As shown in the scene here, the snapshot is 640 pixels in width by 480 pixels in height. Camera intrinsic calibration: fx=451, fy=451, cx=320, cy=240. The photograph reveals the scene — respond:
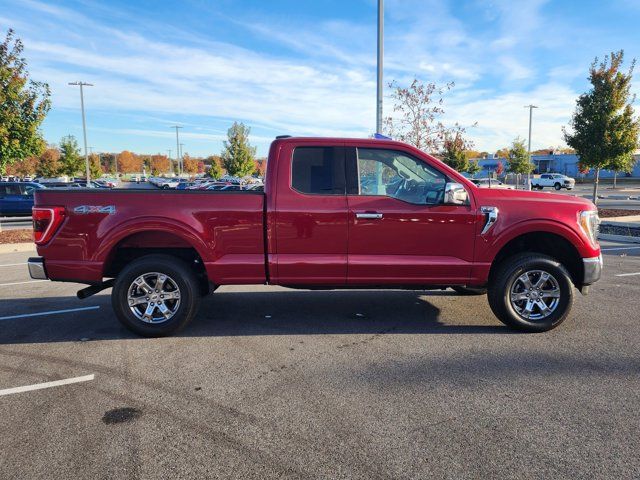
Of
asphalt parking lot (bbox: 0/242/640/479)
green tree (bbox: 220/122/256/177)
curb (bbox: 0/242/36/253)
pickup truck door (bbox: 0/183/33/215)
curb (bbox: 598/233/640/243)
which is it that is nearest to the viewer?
asphalt parking lot (bbox: 0/242/640/479)

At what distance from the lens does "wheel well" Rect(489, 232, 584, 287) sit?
194 inches

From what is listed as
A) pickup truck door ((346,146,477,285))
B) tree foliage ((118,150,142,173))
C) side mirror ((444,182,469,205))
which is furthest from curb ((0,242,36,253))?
tree foliage ((118,150,142,173))

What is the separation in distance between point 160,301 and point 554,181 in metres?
48.9

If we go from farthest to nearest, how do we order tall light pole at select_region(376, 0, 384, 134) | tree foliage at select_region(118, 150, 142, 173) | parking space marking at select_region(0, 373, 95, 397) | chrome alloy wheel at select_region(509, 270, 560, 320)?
1. tree foliage at select_region(118, 150, 142, 173)
2. tall light pole at select_region(376, 0, 384, 134)
3. chrome alloy wheel at select_region(509, 270, 560, 320)
4. parking space marking at select_region(0, 373, 95, 397)

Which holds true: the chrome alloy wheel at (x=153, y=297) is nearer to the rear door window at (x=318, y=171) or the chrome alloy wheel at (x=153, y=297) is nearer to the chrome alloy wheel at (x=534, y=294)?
the rear door window at (x=318, y=171)

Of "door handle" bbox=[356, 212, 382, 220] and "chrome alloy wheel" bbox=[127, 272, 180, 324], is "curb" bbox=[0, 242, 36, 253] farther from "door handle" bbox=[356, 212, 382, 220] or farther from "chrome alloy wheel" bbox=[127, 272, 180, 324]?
"door handle" bbox=[356, 212, 382, 220]

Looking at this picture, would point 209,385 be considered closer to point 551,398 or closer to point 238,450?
point 238,450

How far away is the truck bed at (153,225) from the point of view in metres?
4.57

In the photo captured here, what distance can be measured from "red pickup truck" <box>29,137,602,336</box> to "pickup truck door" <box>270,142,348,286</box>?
0.01 m

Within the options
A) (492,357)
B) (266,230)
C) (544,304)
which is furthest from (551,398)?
(266,230)

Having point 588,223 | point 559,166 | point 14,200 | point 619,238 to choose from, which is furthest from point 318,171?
point 559,166

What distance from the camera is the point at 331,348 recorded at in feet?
14.5

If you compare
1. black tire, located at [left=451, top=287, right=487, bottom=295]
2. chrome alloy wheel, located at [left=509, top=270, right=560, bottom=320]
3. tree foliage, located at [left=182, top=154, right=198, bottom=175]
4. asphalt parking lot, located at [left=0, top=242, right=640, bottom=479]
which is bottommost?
asphalt parking lot, located at [left=0, top=242, right=640, bottom=479]

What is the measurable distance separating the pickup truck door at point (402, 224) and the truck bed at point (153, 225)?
103cm
